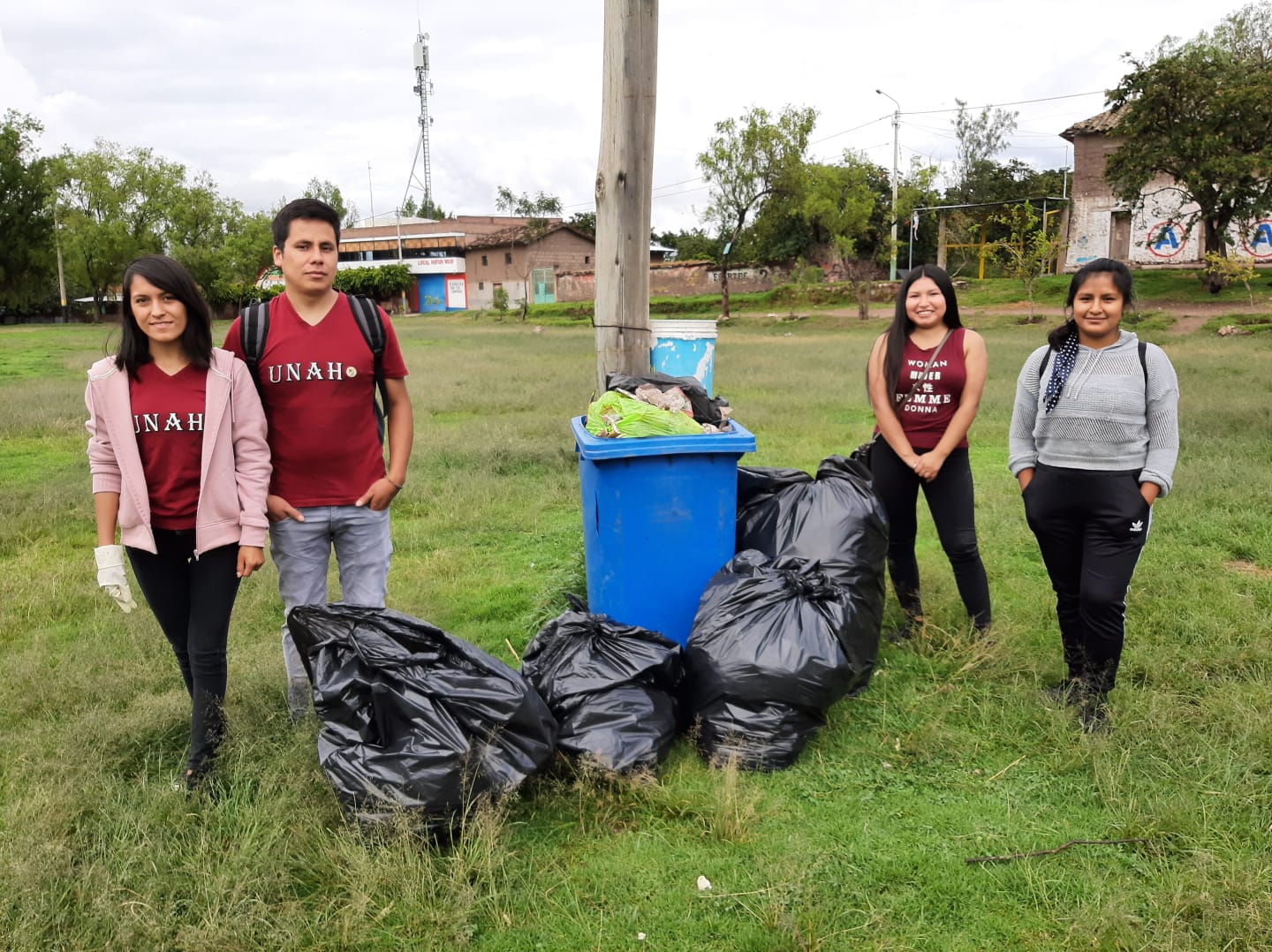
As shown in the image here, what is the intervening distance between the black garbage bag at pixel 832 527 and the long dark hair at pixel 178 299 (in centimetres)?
206

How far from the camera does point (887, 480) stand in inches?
145

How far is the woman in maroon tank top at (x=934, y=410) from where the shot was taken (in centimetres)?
350

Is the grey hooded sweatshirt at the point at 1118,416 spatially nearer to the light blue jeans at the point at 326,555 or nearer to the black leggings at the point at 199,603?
the light blue jeans at the point at 326,555

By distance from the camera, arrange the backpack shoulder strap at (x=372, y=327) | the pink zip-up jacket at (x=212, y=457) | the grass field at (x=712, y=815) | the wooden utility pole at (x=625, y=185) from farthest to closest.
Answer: the wooden utility pole at (x=625, y=185)
the backpack shoulder strap at (x=372, y=327)
the pink zip-up jacket at (x=212, y=457)
the grass field at (x=712, y=815)

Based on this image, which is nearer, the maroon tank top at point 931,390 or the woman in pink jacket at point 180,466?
the woman in pink jacket at point 180,466

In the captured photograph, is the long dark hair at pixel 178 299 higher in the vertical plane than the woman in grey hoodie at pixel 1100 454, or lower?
higher

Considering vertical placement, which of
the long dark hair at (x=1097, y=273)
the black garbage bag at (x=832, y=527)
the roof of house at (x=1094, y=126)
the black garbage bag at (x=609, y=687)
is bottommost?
the black garbage bag at (x=609, y=687)

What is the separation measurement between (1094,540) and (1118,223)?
32771 mm

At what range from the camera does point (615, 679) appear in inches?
107

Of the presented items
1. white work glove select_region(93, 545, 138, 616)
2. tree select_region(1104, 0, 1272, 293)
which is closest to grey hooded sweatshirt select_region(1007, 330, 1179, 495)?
white work glove select_region(93, 545, 138, 616)

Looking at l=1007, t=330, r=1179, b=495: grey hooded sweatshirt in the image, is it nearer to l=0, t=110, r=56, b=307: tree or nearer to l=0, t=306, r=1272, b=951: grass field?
l=0, t=306, r=1272, b=951: grass field

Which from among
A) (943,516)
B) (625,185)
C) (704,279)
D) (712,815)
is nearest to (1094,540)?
(943,516)

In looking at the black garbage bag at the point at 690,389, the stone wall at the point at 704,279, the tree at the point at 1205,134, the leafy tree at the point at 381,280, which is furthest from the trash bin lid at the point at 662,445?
the leafy tree at the point at 381,280

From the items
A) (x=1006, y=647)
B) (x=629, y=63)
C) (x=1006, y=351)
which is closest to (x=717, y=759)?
(x=1006, y=647)
